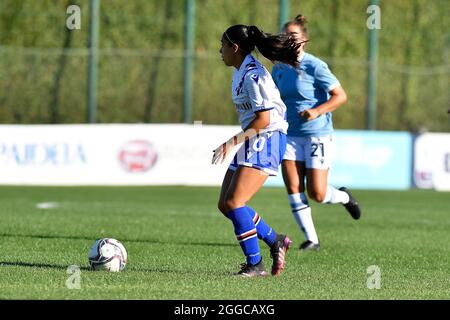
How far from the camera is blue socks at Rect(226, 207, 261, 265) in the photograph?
8.98 meters

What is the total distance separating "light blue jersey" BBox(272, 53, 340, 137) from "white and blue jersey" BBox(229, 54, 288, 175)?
2497 millimetres

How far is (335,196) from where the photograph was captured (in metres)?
A: 12.0

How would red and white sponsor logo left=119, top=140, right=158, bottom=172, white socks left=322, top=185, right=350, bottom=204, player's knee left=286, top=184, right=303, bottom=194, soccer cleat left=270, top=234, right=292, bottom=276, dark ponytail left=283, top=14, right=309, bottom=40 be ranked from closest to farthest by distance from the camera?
soccer cleat left=270, top=234, right=292, bottom=276 → dark ponytail left=283, top=14, right=309, bottom=40 → player's knee left=286, top=184, right=303, bottom=194 → white socks left=322, top=185, right=350, bottom=204 → red and white sponsor logo left=119, top=140, right=158, bottom=172

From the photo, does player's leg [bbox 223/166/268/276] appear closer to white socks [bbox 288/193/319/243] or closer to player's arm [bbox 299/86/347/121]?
player's arm [bbox 299/86/347/121]

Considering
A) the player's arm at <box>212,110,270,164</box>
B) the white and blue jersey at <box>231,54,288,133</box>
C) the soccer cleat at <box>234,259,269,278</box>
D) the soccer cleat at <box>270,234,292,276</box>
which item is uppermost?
the white and blue jersey at <box>231,54,288,133</box>

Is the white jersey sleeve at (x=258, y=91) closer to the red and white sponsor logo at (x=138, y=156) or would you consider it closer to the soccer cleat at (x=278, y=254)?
the soccer cleat at (x=278, y=254)

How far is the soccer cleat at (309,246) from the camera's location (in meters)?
11.6

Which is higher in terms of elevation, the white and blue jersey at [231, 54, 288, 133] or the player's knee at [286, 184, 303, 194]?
the white and blue jersey at [231, 54, 288, 133]

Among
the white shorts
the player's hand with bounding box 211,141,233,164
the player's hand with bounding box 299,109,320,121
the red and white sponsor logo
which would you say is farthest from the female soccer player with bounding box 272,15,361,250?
the red and white sponsor logo

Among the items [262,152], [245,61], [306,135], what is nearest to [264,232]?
[262,152]

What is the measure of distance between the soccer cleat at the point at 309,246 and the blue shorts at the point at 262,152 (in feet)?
9.06

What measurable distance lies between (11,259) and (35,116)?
18836 millimetres

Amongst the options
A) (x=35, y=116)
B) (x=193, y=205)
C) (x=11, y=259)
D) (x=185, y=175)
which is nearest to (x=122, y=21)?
(x=35, y=116)
